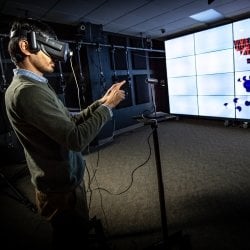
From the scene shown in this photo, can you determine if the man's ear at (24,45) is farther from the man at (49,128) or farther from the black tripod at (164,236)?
the black tripod at (164,236)

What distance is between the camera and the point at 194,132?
4.91m

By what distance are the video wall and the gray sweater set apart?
4.84 m

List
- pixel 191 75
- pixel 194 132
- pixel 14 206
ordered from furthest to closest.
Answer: pixel 191 75 < pixel 194 132 < pixel 14 206

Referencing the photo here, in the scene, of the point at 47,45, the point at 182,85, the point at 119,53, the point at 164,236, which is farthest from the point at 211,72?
the point at 47,45

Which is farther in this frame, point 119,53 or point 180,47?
point 180,47

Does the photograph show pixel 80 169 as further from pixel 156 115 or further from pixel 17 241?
pixel 17 241

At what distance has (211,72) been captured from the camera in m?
5.46

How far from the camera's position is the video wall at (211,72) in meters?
4.88

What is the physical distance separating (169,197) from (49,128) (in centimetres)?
185

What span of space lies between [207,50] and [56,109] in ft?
17.6

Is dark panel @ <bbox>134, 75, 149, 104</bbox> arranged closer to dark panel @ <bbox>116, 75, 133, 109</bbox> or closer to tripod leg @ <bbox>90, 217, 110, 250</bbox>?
dark panel @ <bbox>116, 75, 133, 109</bbox>

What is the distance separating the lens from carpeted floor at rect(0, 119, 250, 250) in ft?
5.94

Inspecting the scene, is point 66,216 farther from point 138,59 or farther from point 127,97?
point 138,59

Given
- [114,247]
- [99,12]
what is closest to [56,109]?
[114,247]
